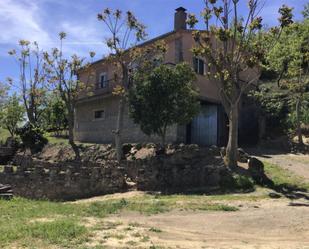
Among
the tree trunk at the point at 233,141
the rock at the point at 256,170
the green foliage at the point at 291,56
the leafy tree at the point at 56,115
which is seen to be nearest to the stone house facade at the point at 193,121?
the green foliage at the point at 291,56

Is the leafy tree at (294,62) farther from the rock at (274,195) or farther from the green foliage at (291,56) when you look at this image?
the rock at (274,195)

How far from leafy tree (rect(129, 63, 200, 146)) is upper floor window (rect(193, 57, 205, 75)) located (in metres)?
5.42

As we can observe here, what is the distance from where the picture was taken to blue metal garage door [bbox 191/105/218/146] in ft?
87.8

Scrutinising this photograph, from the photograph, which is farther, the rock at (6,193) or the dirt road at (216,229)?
the rock at (6,193)

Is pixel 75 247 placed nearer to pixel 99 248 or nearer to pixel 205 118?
pixel 99 248

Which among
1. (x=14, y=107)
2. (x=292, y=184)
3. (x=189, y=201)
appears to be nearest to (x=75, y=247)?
(x=189, y=201)

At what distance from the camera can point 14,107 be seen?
5134 centimetres

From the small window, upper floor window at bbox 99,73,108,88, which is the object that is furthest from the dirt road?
upper floor window at bbox 99,73,108,88

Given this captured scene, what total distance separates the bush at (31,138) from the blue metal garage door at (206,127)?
11.7 m

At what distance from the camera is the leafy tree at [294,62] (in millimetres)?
24828

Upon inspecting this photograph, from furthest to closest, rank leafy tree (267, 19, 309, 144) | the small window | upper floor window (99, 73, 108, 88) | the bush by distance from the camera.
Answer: upper floor window (99, 73, 108, 88) < the bush < the small window < leafy tree (267, 19, 309, 144)

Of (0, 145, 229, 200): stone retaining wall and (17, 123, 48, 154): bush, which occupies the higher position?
(17, 123, 48, 154): bush

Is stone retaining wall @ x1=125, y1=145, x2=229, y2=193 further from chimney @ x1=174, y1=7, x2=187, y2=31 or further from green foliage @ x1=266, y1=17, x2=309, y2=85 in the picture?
chimney @ x1=174, y1=7, x2=187, y2=31

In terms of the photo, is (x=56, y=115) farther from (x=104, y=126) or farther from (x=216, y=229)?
(x=216, y=229)
